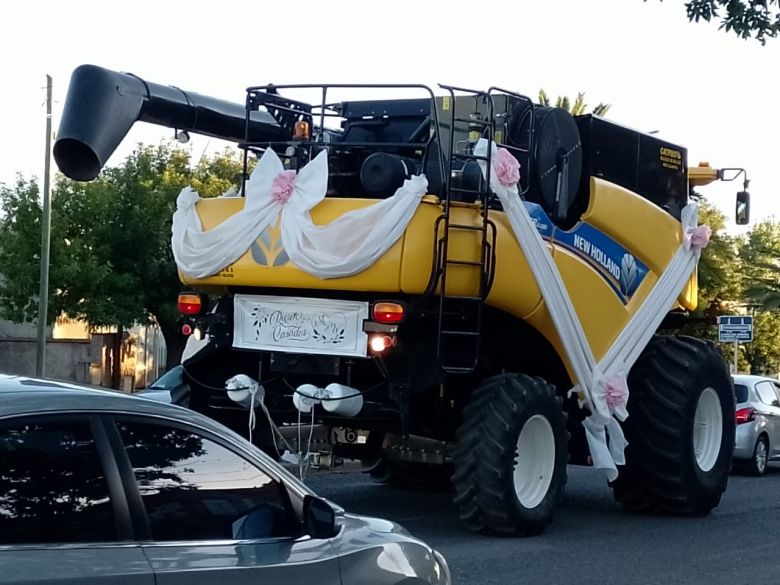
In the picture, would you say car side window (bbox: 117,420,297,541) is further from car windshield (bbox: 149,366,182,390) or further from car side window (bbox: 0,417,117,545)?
car windshield (bbox: 149,366,182,390)

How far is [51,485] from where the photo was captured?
3.87m

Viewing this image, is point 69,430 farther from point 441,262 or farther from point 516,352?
point 516,352

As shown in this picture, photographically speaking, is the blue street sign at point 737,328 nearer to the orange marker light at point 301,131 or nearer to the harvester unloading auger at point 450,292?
the harvester unloading auger at point 450,292

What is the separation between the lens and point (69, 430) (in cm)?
396

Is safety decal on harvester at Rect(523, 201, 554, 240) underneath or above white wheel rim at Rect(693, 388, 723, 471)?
above

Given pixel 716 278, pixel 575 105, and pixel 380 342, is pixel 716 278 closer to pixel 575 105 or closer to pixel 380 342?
pixel 575 105

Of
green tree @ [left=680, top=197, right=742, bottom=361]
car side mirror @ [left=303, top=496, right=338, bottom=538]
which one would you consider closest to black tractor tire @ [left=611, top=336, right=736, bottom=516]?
car side mirror @ [left=303, top=496, right=338, bottom=538]

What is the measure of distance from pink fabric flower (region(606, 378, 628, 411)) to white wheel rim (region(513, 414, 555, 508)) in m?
1.10

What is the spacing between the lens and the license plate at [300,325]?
1026 cm

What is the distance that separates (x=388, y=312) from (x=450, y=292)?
0.52 meters

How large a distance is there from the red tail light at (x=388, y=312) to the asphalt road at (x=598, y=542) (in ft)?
5.81

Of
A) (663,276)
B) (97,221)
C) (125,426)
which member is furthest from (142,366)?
(125,426)

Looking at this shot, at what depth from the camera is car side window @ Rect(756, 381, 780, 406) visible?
19609 mm

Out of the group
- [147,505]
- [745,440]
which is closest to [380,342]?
[147,505]
